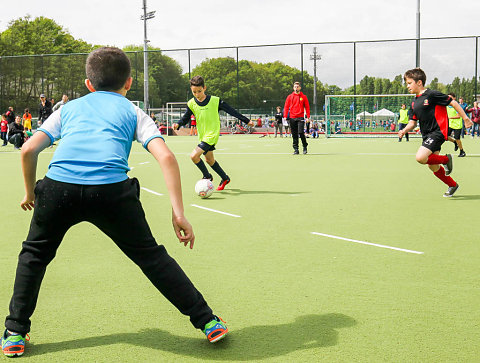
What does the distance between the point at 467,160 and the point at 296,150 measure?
5128 millimetres

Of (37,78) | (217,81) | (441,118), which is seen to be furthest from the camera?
(217,81)

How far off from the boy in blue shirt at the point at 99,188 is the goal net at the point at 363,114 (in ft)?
103

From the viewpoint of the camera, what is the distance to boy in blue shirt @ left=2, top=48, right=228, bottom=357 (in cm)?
285

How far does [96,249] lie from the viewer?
5.59 m

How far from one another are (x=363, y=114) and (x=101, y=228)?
34.6m

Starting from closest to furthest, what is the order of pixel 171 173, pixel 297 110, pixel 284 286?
pixel 171 173
pixel 284 286
pixel 297 110

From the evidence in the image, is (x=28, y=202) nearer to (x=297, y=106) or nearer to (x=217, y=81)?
(x=297, y=106)

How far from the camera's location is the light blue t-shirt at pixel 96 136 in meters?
2.86

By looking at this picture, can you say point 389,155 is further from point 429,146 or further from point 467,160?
point 429,146

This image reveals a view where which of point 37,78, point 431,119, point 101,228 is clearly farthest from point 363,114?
point 101,228

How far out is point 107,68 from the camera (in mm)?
3004

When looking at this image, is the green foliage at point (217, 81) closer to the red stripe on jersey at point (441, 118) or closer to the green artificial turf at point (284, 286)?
the red stripe on jersey at point (441, 118)

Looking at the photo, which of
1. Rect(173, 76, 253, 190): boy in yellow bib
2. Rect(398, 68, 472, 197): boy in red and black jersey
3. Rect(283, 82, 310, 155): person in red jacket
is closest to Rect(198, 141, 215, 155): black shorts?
Rect(173, 76, 253, 190): boy in yellow bib

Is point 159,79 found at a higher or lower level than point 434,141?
higher
